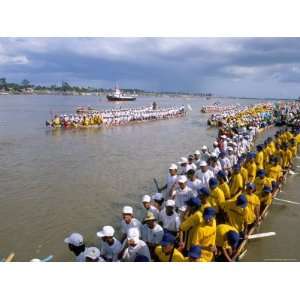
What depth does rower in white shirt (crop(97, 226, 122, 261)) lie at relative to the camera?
17.4 feet

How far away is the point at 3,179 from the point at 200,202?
9.89 m

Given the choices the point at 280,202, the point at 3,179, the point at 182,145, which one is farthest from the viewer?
the point at 182,145

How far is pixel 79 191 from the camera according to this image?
12.1 m

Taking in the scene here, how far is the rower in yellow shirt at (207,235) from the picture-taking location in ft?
17.5

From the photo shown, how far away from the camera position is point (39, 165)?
16.2m

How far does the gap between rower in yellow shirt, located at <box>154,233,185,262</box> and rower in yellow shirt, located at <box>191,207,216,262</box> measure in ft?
1.71

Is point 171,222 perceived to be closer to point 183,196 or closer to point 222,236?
point 222,236

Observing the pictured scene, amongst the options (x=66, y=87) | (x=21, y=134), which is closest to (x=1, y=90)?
(x=66, y=87)

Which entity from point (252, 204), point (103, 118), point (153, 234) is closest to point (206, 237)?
point (153, 234)

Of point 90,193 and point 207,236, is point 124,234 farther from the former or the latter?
point 90,193

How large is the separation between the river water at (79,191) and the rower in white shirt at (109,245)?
2.31 m

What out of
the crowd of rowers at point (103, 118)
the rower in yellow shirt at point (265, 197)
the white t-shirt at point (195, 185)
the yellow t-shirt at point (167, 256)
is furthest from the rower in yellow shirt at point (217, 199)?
the crowd of rowers at point (103, 118)

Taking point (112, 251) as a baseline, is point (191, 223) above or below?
above

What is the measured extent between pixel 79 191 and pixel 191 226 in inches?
278
